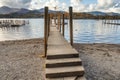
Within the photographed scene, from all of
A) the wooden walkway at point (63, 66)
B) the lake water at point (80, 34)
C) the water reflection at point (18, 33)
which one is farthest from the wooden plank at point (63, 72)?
the water reflection at point (18, 33)

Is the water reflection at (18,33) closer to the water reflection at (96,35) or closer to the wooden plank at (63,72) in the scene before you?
the water reflection at (96,35)

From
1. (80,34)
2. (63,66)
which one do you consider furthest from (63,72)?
(80,34)

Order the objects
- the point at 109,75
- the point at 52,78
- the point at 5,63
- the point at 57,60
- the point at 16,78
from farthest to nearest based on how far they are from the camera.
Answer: the point at 5,63, the point at 109,75, the point at 16,78, the point at 57,60, the point at 52,78

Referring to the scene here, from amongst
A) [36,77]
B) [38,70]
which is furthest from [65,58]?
[38,70]

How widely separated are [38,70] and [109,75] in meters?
3.11

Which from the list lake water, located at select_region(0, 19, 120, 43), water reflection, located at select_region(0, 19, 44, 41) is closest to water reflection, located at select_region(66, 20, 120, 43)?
lake water, located at select_region(0, 19, 120, 43)

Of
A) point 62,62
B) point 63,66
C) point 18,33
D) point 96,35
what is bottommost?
point 96,35

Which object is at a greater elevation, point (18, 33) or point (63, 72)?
point (18, 33)

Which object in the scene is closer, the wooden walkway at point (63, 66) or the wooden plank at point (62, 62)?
the wooden walkway at point (63, 66)

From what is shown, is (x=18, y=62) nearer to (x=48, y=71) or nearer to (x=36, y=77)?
(x=36, y=77)

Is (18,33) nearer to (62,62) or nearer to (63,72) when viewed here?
(62,62)

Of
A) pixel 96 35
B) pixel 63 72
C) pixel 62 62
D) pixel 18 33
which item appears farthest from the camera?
pixel 18 33

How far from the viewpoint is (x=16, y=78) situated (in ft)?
24.8

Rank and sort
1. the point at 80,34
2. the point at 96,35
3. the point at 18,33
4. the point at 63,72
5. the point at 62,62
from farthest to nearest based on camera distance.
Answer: the point at 18,33 → the point at 80,34 → the point at 96,35 → the point at 62,62 → the point at 63,72
